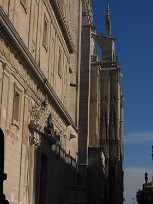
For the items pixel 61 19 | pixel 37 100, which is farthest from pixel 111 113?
pixel 37 100

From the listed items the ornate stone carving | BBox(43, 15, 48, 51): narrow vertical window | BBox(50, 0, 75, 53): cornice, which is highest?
BBox(50, 0, 75, 53): cornice

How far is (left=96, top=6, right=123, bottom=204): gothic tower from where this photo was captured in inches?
2147

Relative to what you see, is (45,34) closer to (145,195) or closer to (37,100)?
(37,100)

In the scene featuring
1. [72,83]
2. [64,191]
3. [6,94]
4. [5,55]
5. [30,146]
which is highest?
[72,83]

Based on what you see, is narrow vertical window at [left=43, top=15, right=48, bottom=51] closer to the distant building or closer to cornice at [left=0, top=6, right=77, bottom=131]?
cornice at [left=0, top=6, right=77, bottom=131]

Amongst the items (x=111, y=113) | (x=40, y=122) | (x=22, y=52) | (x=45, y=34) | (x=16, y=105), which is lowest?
(x=40, y=122)

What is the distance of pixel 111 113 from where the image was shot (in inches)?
2323

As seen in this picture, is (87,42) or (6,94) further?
(87,42)

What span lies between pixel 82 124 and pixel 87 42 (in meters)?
7.58

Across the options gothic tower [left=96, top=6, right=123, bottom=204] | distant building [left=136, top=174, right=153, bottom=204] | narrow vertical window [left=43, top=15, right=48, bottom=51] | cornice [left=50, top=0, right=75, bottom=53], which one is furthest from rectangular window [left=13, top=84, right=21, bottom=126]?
gothic tower [left=96, top=6, right=123, bottom=204]

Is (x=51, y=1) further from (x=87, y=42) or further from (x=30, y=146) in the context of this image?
(x=87, y=42)

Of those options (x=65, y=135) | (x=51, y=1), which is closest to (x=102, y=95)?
(x=65, y=135)

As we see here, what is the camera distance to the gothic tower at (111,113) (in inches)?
2147

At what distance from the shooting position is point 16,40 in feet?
40.7
